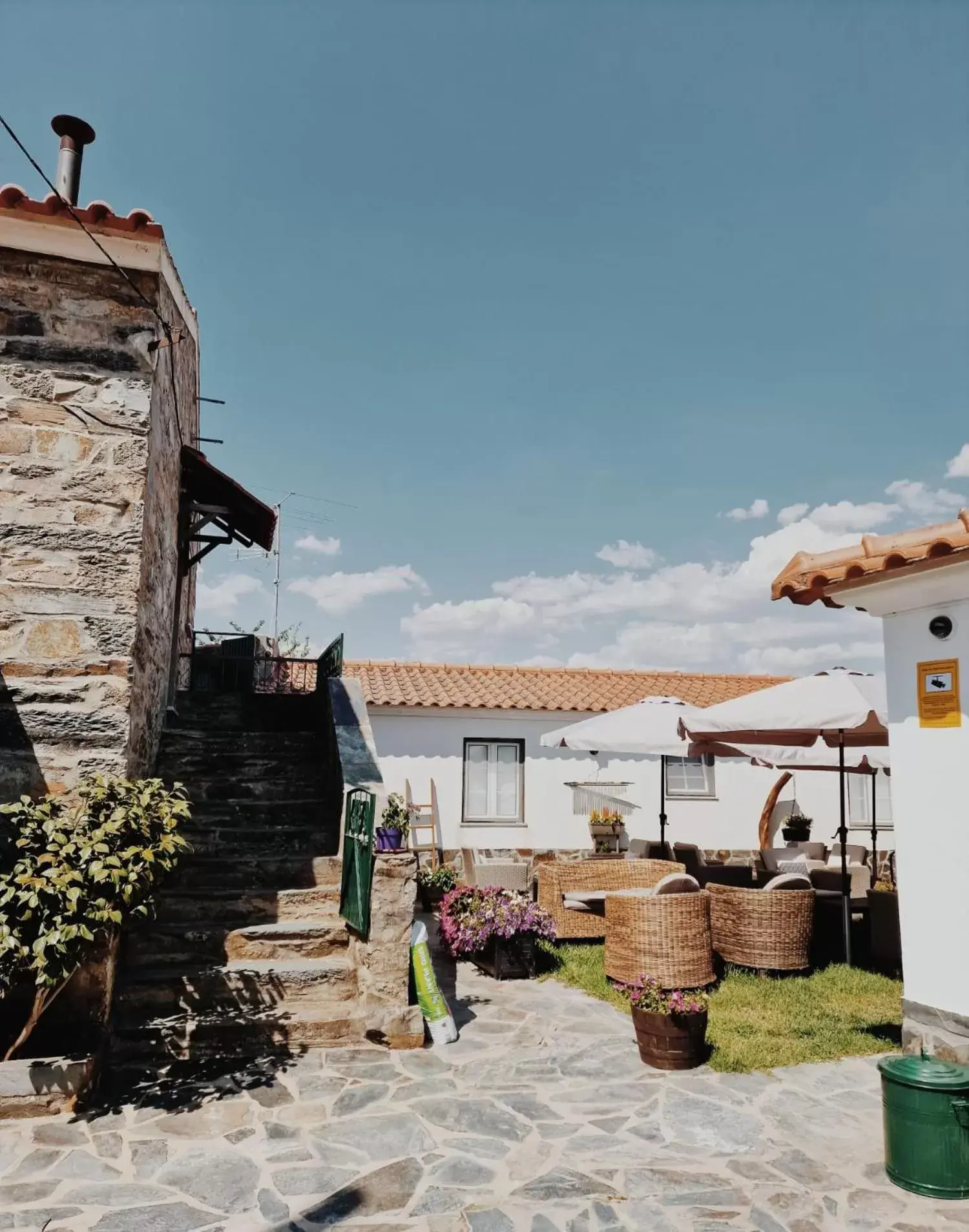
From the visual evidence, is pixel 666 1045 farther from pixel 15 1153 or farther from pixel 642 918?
pixel 15 1153

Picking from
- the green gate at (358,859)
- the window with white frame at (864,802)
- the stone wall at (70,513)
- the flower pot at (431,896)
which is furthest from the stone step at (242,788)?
the window with white frame at (864,802)

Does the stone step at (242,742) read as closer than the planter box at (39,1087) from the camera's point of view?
No

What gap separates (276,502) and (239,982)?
12.5 meters

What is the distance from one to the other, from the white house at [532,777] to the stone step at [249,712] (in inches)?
144

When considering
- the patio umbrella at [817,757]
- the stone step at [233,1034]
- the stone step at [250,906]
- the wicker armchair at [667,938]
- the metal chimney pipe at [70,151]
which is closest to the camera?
the stone step at [233,1034]

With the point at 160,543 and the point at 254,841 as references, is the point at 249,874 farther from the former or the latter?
the point at 160,543

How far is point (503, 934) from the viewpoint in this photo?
7.10m

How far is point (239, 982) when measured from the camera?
214 inches

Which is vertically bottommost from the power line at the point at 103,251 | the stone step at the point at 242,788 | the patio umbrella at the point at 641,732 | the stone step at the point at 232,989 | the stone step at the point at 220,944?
the stone step at the point at 232,989

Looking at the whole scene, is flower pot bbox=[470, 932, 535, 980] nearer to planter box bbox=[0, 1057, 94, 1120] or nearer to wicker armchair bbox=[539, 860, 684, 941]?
wicker armchair bbox=[539, 860, 684, 941]

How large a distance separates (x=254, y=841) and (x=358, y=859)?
5.39 ft

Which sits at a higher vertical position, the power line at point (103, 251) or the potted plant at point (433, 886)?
the power line at point (103, 251)

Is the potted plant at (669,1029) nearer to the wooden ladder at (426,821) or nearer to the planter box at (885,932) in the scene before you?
the planter box at (885,932)

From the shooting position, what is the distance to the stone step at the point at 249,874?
20.9 feet
